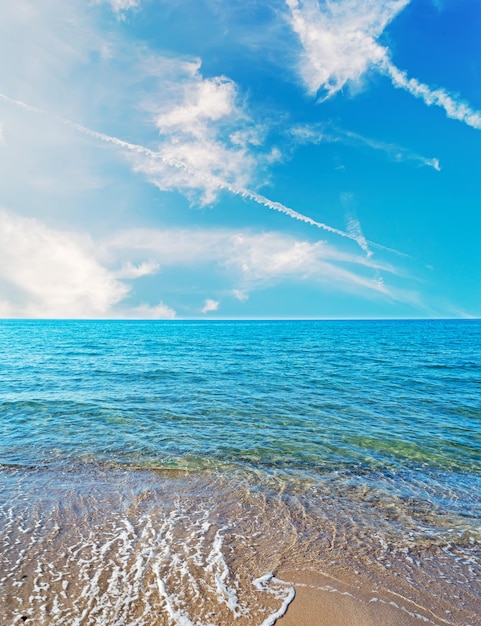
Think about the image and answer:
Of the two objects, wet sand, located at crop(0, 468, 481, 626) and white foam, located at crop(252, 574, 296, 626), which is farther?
wet sand, located at crop(0, 468, 481, 626)

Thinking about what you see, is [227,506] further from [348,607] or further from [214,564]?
[348,607]

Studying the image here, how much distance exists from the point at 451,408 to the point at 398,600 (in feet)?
48.8

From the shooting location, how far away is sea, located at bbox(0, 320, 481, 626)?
16.7ft

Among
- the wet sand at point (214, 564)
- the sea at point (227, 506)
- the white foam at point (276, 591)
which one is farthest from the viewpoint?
the sea at point (227, 506)

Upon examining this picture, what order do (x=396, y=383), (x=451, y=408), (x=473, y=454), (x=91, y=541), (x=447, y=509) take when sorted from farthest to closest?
(x=396, y=383) → (x=451, y=408) → (x=473, y=454) → (x=447, y=509) → (x=91, y=541)

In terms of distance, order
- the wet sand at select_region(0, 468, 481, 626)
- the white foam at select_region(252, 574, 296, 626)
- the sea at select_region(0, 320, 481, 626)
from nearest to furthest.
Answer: the white foam at select_region(252, 574, 296, 626) → the wet sand at select_region(0, 468, 481, 626) → the sea at select_region(0, 320, 481, 626)

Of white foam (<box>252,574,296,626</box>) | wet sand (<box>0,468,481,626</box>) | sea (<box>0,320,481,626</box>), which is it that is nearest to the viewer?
white foam (<box>252,574,296,626</box>)

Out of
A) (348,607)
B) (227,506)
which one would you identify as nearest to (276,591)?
(348,607)

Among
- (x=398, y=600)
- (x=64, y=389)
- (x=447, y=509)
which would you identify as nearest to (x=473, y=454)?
(x=447, y=509)

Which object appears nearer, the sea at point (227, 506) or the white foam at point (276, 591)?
the white foam at point (276, 591)

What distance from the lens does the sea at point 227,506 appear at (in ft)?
16.7

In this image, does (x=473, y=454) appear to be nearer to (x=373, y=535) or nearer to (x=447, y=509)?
(x=447, y=509)

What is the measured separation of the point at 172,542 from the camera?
6.43m

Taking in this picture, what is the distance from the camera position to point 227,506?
793 centimetres
